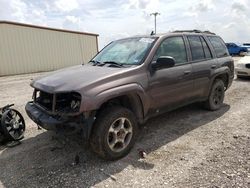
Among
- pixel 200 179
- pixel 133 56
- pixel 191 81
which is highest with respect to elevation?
pixel 133 56

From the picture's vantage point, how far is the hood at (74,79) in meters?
3.68

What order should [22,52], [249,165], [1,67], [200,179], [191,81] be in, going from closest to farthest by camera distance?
[200,179] → [249,165] → [191,81] → [1,67] → [22,52]

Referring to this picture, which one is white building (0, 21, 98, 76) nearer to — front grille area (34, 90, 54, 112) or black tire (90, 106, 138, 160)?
front grille area (34, 90, 54, 112)

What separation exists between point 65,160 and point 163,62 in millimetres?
2199

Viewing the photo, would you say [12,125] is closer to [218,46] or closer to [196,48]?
[196,48]

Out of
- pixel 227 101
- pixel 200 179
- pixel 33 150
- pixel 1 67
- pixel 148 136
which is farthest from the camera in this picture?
pixel 1 67

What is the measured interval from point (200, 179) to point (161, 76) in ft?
6.04

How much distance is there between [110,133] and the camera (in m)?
3.88

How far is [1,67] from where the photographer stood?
18094 millimetres

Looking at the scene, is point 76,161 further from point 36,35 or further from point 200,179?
point 36,35

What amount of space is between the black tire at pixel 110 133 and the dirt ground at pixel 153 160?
0.52 feet

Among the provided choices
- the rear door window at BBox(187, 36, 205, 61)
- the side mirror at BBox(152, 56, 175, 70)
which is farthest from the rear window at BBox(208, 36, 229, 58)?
the side mirror at BBox(152, 56, 175, 70)

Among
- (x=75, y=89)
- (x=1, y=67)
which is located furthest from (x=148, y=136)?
(x=1, y=67)

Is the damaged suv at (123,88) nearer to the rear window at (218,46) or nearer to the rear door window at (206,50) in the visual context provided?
the rear door window at (206,50)
